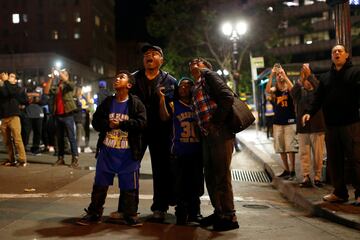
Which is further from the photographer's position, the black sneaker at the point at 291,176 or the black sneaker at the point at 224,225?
the black sneaker at the point at 291,176

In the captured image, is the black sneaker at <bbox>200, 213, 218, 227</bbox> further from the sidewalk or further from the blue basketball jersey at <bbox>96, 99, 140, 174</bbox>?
the sidewalk

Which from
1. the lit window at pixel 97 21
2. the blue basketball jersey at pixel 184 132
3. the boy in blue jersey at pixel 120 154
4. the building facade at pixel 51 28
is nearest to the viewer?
the boy in blue jersey at pixel 120 154

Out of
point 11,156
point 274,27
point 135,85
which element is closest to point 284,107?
point 135,85

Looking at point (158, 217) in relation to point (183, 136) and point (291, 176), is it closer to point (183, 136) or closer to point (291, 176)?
point (183, 136)

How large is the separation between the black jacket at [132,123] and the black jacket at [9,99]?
5.19 m

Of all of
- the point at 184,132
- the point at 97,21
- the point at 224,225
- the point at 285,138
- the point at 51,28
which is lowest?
the point at 224,225

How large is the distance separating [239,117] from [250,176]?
16.6ft

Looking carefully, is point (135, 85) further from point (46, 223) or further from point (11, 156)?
point (11, 156)

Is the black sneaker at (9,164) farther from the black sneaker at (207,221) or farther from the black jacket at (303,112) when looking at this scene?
the black sneaker at (207,221)

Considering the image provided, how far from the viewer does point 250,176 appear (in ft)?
35.1

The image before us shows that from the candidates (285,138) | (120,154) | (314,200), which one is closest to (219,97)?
(120,154)

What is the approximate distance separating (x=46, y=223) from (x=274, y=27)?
35.3 meters

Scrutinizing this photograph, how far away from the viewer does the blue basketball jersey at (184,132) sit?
19.7ft

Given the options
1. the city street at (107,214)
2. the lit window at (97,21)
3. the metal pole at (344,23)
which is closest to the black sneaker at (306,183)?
the city street at (107,214)
